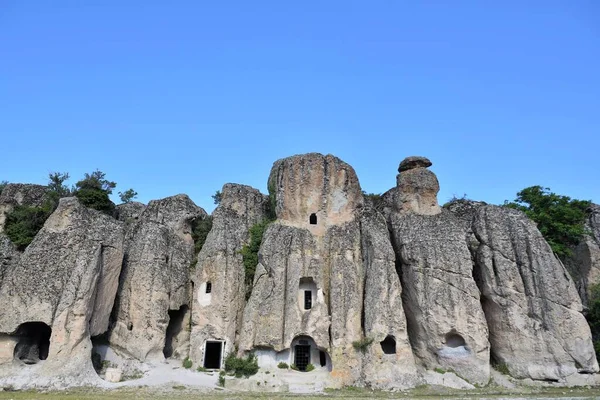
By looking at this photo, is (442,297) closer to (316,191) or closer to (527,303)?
(527,303)

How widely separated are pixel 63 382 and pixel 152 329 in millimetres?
5995

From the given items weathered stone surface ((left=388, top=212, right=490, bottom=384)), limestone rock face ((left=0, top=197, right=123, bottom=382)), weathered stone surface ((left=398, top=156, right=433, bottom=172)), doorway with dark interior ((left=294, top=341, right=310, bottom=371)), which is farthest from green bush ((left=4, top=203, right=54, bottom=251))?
weathered stone surface ((left=398, top=156, right=433, bottom=172))

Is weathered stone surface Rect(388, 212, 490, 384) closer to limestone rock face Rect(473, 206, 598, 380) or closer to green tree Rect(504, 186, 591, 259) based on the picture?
limestone rock face Rect(473, 206, 598, 380)

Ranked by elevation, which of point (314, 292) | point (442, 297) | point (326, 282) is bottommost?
point (442, 297)

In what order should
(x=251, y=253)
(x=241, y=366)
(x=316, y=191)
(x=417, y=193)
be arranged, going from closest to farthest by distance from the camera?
(x=241, y=366) < (x=251, y=253) < (x=417, y=193) < (x=316, y=191)

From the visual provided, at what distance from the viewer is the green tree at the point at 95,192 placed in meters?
31.2

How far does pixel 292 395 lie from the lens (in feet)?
73.7

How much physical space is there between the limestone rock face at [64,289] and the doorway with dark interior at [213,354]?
6.00 m

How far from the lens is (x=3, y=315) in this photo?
23359 mm

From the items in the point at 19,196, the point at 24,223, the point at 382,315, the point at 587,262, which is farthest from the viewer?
the point at 587,262

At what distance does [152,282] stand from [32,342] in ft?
22.4

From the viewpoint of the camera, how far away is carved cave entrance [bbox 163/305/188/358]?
29.5 metres

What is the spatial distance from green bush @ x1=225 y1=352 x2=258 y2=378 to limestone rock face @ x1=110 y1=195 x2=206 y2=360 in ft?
15.2

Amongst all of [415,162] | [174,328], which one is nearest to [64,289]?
[174,328]
